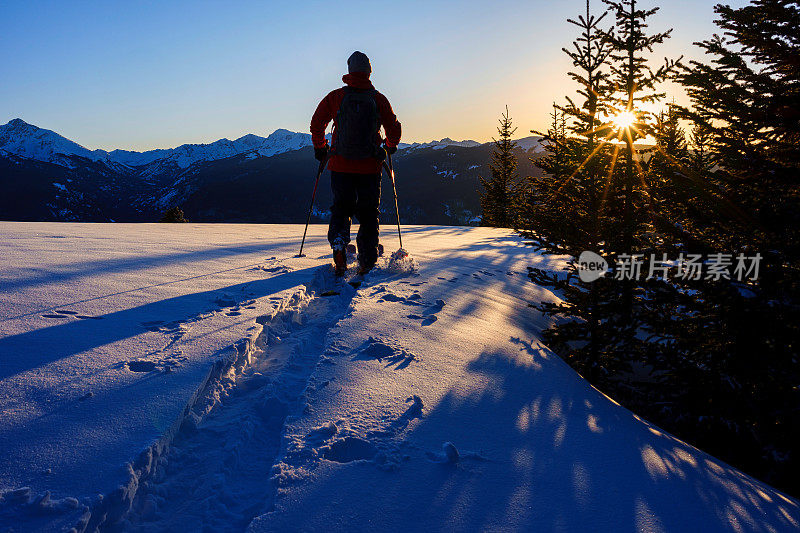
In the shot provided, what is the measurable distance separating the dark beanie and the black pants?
3.86 feet

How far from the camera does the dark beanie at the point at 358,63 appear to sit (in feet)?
15.3

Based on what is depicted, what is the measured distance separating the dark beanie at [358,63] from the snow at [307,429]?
2.93 meters

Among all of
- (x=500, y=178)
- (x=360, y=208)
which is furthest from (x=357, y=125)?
(x=500, y=178)

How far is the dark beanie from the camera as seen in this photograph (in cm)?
465

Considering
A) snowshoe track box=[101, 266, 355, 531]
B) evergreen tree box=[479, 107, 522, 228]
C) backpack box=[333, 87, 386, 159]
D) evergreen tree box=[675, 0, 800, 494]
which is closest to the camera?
snowshoe track box=[101, 266, 355, 531]

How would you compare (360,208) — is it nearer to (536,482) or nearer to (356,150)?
(356,150)

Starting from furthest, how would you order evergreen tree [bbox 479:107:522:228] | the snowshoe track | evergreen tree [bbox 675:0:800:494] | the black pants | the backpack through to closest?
evergreen tree [bbox 479:107:522:228], the black pants, the backpack, evergreen tree [bbox 675:0:800:494], the snowshoe track

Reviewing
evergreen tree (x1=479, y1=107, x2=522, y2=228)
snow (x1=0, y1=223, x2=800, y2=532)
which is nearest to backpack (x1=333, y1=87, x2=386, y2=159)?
snow (x1=0, y1=223, x2=800, y2=532)

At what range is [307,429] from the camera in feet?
5.63

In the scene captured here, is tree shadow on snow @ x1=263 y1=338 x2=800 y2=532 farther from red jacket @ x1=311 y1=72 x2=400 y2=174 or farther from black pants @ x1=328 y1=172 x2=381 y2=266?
red jacket @ x1=311 y1=72 x2=400 y2=174

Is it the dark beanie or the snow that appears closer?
the snow

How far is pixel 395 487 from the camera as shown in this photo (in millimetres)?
1452

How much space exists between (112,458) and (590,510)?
1.67 metres

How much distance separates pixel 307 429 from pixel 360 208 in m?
3.53
